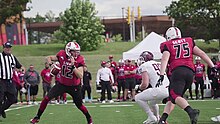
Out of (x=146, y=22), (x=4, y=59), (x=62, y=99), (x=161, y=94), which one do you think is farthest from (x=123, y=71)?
(x=146, y=22)

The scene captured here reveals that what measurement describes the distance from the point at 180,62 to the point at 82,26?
4467 centimetres

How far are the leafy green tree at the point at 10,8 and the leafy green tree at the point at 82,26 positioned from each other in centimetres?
1172

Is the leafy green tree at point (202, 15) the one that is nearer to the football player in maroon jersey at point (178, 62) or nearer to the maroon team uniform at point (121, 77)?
the maroon team uniform at point (121, 77)

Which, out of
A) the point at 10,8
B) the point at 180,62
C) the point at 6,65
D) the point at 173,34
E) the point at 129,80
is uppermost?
the point at 10,8

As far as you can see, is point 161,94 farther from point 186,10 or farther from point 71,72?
point 186,10

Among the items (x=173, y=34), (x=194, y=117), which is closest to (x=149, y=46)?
(x=173, y=34)

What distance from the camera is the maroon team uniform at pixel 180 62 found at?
814 centimetres

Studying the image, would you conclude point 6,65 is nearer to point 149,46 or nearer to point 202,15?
point 149,46

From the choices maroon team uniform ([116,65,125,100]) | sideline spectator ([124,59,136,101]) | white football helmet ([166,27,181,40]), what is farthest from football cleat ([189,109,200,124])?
maroon team uniform ([116,65,125,100])

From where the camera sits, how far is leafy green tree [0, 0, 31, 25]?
127 feet

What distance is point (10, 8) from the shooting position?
128ft

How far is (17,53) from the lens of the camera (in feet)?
158

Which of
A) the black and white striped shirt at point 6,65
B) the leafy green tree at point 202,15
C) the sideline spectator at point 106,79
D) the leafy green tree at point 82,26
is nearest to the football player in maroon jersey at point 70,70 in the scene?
the black and white striped shirt at point 6,65

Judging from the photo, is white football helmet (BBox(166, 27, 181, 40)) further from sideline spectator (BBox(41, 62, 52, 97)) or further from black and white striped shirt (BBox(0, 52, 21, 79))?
sideline spectator (BBox(41, 62, 52, 97))
